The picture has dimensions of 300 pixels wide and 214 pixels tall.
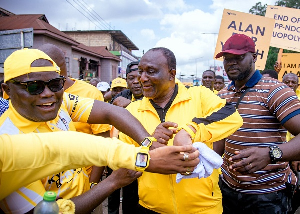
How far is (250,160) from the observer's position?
205 cm

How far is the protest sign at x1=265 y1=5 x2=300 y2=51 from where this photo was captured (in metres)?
5.71

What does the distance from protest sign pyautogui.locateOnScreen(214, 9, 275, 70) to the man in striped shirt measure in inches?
99.4

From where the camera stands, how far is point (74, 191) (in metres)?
1.80

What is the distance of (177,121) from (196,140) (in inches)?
13.4

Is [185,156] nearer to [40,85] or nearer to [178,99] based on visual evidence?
[178,99]

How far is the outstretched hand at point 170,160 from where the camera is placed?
1.53 m

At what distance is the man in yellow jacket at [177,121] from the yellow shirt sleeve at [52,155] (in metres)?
0.70

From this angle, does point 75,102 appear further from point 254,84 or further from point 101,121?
point 254,84

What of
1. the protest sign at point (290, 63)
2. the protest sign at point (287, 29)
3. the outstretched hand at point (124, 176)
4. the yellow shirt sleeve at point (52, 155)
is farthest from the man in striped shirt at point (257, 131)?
the protest sign at point (290, 63)

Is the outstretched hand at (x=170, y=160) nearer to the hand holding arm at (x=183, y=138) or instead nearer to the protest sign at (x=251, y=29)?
the hand holding arm at (x=183, y=138)

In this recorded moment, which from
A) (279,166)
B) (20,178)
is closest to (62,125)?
(20,178)

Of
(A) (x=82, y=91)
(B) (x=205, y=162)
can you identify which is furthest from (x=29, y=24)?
(B) (x=205, y=162)

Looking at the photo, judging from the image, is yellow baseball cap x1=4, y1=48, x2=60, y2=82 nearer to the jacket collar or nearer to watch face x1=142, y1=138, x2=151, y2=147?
watch face x1=142, y1=138, x2=151, y2=147

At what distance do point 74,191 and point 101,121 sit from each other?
0.61m
